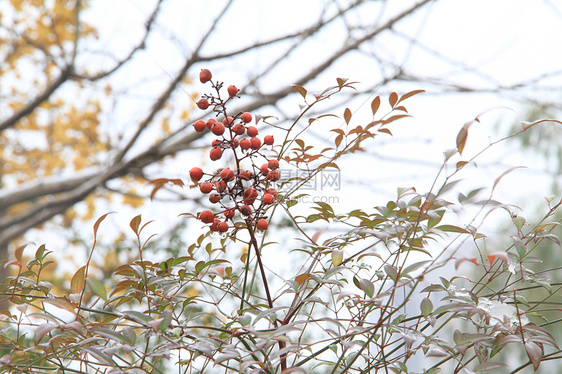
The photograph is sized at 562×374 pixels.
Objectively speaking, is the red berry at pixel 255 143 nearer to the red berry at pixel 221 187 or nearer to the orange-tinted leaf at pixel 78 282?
the red berry at pixel 221 187

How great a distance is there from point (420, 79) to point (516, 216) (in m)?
0.91

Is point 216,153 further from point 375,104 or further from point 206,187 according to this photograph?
point 375,104

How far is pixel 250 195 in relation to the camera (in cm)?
42

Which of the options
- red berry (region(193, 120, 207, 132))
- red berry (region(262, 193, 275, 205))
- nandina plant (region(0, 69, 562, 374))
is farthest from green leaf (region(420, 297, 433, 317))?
red berry (region(193, 120, 207, 132))

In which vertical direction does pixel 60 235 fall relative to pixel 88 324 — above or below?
above

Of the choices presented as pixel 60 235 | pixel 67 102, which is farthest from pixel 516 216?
pixel 67 102

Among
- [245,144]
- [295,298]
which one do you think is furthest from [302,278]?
[245,144]

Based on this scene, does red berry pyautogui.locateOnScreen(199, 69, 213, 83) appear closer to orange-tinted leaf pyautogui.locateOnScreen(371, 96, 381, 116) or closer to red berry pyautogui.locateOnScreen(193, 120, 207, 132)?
red berry pyautogui.locateOnScreen(193, 120, 207, 132)

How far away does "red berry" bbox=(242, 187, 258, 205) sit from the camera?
42cm

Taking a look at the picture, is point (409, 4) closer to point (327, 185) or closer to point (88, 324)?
point (327, 185)

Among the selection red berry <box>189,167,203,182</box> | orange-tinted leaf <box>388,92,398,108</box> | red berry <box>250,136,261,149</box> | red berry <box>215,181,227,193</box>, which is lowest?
red berry <box>215,181,227,193</box>

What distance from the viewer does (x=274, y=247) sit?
4.25 feet

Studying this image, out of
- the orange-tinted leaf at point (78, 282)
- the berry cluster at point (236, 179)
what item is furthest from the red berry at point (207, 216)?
the orange-tinted leaf at point (78, 282)

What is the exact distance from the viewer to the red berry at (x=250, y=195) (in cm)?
42
